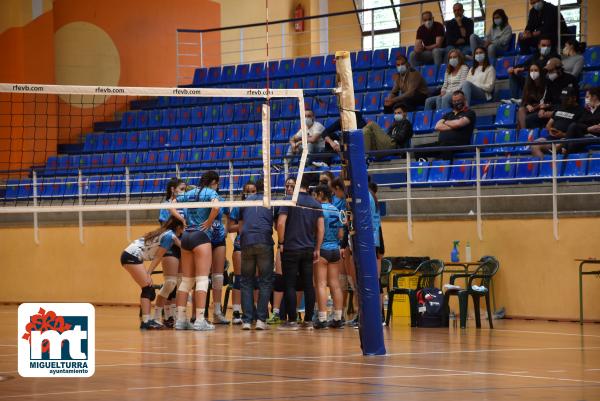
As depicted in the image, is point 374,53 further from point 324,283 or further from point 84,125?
point 324,283

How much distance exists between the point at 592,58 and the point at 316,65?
600cm

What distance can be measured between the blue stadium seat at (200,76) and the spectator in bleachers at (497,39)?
6.54 m

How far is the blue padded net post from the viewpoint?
34.6ft

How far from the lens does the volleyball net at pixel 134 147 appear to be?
19594 millimetres

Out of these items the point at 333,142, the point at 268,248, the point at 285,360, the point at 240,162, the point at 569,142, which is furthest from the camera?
the point at 240,162

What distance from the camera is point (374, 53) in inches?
856

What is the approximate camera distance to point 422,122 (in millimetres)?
18578

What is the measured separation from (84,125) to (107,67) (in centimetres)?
140

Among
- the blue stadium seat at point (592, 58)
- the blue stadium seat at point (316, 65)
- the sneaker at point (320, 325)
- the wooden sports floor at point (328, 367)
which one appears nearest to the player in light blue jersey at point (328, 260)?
the sneaker at point (320, 325)

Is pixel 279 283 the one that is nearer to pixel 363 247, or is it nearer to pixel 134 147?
pixel 363 247

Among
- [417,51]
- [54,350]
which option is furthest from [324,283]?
[417,51]

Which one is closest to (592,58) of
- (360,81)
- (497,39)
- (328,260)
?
(497,39)

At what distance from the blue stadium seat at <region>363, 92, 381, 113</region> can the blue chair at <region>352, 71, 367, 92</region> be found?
1.75ft

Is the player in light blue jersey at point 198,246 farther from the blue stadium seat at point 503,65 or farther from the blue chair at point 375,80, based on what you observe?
the blue chair at point 375,80
